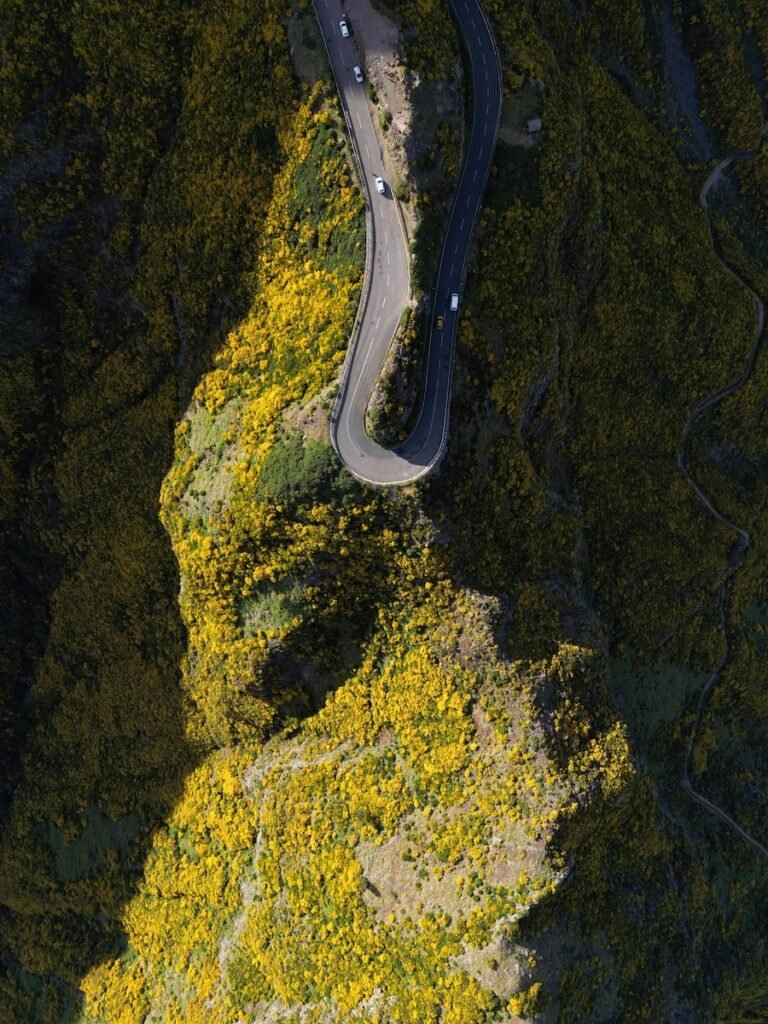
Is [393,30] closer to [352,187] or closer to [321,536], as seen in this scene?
[352,187]

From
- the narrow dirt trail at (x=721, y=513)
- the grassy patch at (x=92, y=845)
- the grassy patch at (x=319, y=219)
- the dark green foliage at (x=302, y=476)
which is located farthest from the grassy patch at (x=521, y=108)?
the grassy patch at (x=92, y=845)

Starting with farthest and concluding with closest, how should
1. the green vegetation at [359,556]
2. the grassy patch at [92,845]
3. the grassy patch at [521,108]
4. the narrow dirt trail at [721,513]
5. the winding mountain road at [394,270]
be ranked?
1. the grassy patch at [92,845]
2. the narrow dirt trail at [721,513]
3. the green vegetation at [359,556]
4. the grassy patch at [521,108]
5. the winding mountain road at [394,270]

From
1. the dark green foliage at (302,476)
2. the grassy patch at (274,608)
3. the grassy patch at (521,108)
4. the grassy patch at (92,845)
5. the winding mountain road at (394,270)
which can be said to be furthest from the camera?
the grassy patch at (92,845)

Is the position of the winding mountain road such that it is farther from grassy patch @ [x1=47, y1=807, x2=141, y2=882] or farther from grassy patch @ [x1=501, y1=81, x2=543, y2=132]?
grassy patch @ [x1=47, y1=807, x2=141, y2=882]

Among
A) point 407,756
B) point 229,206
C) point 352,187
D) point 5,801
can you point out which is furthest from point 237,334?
point 5,801

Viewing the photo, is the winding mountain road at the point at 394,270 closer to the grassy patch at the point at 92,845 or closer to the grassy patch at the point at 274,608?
the grassy patch at the point at 274,608

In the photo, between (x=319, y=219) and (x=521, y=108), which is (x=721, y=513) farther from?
(x=319, y=219)
